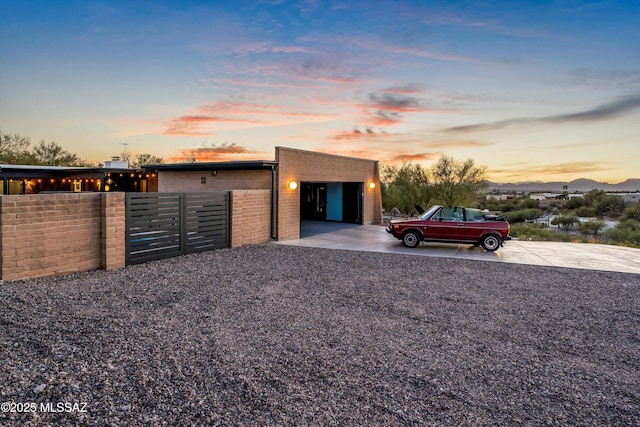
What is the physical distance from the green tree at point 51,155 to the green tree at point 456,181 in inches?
1440

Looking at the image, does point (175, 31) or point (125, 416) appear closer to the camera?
point (125, 416)

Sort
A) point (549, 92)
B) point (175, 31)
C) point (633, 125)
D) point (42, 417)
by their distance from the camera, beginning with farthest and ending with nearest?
point (633, 125), point (549, 92), point (175, 31), point (42, 417)

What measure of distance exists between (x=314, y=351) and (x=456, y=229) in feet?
28.1

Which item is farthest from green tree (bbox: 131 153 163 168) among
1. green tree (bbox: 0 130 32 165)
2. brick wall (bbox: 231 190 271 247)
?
brick wall (bbox: 231 190 271 247)

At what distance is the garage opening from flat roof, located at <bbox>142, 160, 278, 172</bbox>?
6.42 m

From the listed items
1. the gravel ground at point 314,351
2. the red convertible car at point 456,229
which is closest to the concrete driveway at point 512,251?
the red convertible car at point 456,229

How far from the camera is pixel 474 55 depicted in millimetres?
11906

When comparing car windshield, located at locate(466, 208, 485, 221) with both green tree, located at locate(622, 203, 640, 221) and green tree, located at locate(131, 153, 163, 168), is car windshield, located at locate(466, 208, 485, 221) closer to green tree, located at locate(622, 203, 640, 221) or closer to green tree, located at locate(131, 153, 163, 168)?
green tree, located at locate(622, 203, 640, 221)

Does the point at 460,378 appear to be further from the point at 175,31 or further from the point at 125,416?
the point at 175,31

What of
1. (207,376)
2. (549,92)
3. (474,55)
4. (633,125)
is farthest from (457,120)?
(207,376)

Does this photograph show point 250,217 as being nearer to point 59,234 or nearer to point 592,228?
point 59,234

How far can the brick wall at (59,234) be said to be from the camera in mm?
6094

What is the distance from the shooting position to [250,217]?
1159 centimetres

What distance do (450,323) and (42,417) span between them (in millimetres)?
4662
